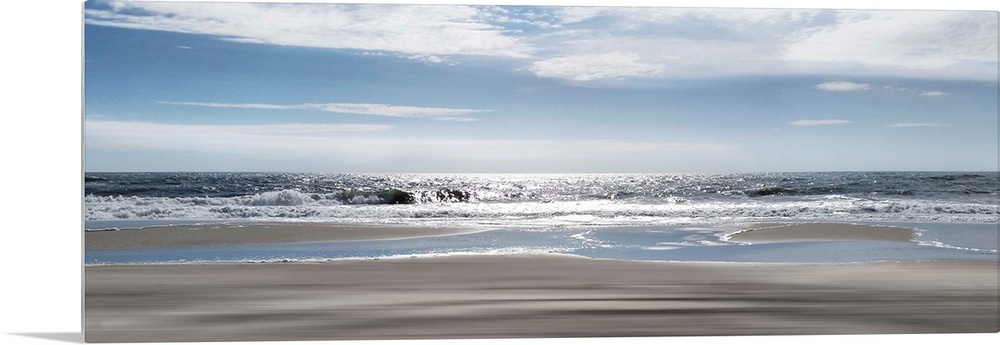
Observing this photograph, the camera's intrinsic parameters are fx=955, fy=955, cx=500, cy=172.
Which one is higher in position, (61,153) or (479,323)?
(61,153)

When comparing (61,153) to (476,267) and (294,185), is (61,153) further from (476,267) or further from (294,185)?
(476,267)

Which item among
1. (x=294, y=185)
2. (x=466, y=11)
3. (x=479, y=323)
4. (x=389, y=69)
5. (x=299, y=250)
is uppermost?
(x=466, y=11)

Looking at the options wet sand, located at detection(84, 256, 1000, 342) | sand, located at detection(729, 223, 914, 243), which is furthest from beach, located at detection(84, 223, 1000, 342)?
sand, located at detection(729, 223, 914, 243)

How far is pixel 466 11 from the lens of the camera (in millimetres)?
5289

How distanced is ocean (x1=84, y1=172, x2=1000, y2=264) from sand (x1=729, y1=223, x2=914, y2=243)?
35 millimetres

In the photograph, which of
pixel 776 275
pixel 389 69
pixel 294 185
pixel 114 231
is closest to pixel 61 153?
pixel 114 231

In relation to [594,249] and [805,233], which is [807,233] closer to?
[805,233]

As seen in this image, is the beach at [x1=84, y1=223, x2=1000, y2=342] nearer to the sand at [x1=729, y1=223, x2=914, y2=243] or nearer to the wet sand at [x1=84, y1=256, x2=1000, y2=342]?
the wet sand at [x1=84, y1=256, x2=1000, y2=342]

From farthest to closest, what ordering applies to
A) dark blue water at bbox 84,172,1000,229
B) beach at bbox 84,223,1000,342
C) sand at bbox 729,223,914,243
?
sand at bbox 729,223,914,243 → dark blue water at bbox 84,172,1000,229 → beach at bbox 84,223,1000,342

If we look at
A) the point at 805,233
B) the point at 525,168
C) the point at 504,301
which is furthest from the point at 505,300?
the point at 805,233

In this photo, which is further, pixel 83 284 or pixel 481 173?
pixel 481 173

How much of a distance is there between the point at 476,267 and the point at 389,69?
1197 millimetres

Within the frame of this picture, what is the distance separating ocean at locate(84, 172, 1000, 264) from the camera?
5277 millimetres

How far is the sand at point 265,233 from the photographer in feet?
17.5
